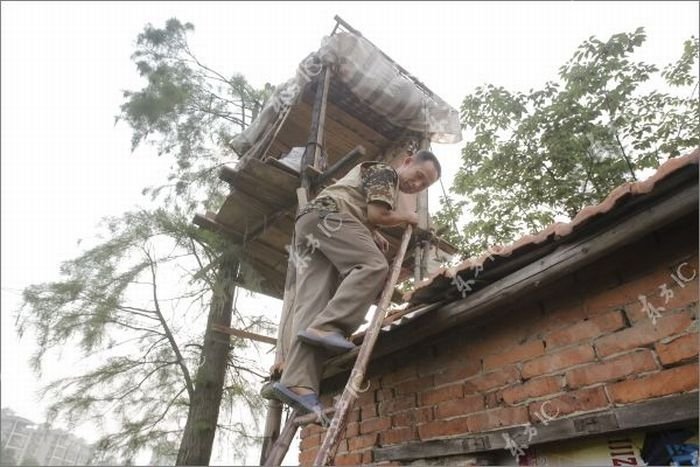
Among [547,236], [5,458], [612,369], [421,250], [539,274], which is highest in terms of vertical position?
[421,250]

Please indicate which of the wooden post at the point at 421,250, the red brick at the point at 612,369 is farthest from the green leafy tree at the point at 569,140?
the red brick at the point at 612,369

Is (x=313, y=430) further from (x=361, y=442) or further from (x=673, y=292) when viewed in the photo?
(x=673, y=292)

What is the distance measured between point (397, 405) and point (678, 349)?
1.59 m

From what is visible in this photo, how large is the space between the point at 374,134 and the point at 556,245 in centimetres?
410

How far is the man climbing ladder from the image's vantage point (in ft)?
7.73

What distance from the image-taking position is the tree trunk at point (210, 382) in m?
6.25

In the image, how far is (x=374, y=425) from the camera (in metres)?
2.96

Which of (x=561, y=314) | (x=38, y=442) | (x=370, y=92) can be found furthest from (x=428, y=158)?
(x=38, y=442)

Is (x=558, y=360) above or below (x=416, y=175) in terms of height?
below

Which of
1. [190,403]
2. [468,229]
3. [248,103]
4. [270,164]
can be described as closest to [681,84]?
[468,229]

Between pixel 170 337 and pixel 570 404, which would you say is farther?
pixel 170 337

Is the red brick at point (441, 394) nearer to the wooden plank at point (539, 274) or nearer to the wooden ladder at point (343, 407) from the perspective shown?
the wooden plank at point (539, 274)

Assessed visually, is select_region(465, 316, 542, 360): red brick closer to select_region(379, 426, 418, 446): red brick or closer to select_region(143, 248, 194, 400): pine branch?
select_region(379, 426, 418, 446): red brick

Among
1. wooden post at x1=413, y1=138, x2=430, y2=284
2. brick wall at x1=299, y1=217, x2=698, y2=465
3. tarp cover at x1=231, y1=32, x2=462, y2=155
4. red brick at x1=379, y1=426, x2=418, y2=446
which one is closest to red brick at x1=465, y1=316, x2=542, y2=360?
brick wall at x1=299, y1=217, x2=698, y2=465
